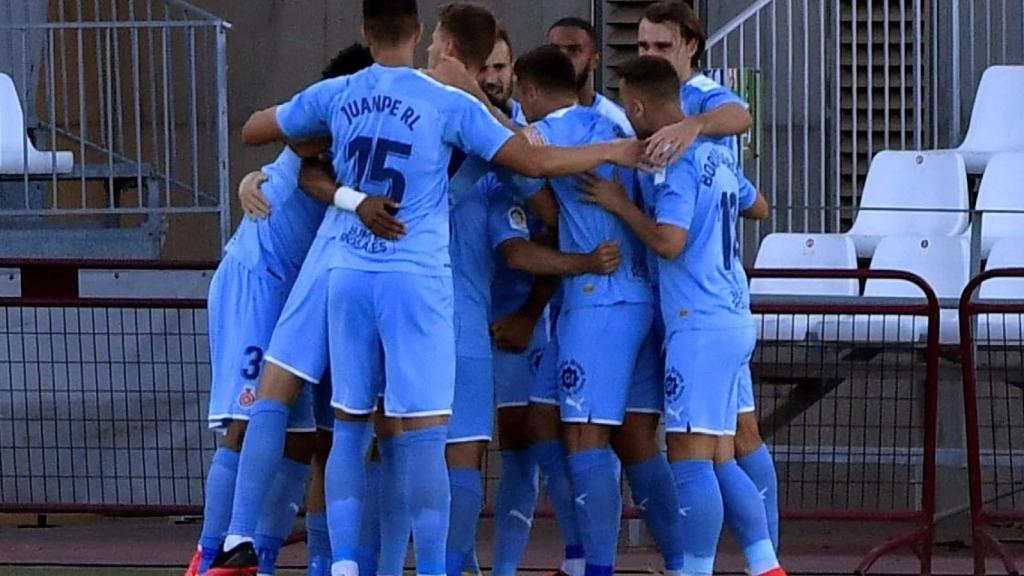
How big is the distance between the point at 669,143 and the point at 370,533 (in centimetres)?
166

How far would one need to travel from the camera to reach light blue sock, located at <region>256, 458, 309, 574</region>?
6844 millimetres

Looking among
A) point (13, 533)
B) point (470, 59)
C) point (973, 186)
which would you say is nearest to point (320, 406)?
point (470, 59)

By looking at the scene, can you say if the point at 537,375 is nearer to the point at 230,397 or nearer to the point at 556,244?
the point at 556,244

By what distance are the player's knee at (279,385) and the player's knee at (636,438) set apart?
1.15 metres

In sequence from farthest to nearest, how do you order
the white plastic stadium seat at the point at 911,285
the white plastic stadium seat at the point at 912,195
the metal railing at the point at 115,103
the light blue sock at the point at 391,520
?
the metal railing at the point at 115,103 < the white plastic stadium seat at the point at 912,195 < the white plastic stadium seat at the point at 911,285 < the light blue sock at the point at 391,520

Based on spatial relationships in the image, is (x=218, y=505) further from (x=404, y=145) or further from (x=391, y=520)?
(x=404, y=145)

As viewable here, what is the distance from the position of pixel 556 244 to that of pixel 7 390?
3.34 m

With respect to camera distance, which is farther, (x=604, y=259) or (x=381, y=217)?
(x=604, y=259)

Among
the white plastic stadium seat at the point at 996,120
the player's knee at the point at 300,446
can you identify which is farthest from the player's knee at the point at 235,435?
the white plastic stadium seat at the point at 996,120

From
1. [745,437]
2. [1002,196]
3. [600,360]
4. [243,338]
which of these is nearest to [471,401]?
[600,360]

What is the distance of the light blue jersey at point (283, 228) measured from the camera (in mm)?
6848

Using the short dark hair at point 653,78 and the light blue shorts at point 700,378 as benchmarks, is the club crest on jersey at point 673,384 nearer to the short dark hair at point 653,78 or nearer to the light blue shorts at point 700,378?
the light blue shorts at point 700,378

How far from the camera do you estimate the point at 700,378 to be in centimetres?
661

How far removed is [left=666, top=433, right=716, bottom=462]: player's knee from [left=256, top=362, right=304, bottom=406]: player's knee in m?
1.25
